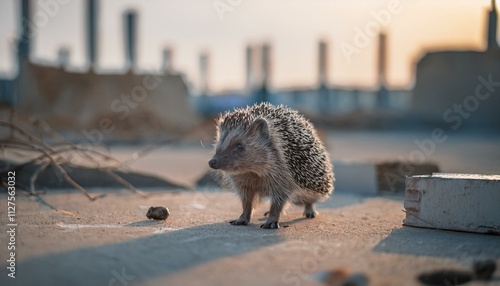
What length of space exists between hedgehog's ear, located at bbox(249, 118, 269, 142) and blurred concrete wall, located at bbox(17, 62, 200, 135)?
923 inches

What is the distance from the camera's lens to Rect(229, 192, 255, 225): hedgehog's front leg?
5686 mm

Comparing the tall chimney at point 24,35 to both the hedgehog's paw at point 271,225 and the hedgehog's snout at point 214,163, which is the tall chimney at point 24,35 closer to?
the hedgehog's snout at point 214,163

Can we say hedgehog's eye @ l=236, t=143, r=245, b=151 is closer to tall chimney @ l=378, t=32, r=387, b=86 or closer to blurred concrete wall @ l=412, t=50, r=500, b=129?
blurred concrete wall @ l=412, t=50, r=500, b=129

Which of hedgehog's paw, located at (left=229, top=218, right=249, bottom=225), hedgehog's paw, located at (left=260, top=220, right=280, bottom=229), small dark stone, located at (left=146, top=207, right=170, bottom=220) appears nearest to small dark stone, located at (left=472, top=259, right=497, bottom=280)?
hedgehog's paw, located at (left=260, top=220, right=280, bottom=229)

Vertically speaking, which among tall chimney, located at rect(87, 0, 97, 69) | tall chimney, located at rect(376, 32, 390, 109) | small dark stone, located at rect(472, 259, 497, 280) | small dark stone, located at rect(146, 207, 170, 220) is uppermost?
tall chimney, located at rect(87, 0, 97, 69)

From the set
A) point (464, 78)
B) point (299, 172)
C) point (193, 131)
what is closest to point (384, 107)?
point (464, 78)

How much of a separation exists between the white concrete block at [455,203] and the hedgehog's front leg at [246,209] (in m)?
1.62

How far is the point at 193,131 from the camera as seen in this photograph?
2673 cm

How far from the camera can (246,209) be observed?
5816 mm

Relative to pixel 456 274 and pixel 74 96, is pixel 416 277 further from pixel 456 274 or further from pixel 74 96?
pixel 74 96

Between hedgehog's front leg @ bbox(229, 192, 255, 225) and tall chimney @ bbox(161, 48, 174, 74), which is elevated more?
tall chimney @ bbox(161, 48, 174, 74)

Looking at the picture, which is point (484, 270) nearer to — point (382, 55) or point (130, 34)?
point (130, 34)

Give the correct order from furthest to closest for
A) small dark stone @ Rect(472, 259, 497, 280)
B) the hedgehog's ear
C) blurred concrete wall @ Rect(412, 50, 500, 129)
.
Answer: blurred concrete wall @ Rect(412, 50, 500, 129), the hedgehog's ear, small dark stone @ Rect(472, 259, 497, 280)

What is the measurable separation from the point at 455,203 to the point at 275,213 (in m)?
1.74
